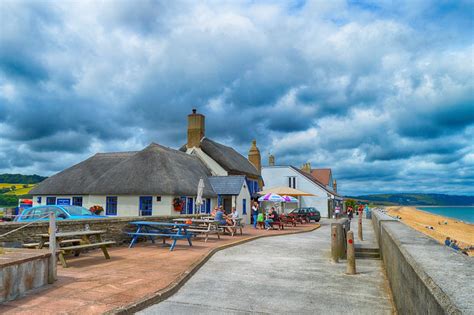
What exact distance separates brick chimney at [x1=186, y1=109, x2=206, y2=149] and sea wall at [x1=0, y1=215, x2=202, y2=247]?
1909 centimetres

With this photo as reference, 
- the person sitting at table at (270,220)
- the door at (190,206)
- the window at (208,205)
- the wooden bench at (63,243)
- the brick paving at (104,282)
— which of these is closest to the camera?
the brick paving at (104,282)

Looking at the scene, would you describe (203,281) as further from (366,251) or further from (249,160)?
(249,160)

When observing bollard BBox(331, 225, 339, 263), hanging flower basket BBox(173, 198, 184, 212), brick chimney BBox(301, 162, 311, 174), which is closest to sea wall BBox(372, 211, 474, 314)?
bollard BBox(331, 225, 339, 263)

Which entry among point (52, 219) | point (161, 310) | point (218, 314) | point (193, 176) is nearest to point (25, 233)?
point (52, 219)

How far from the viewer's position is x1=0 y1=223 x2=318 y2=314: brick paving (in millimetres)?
5777

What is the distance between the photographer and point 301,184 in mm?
49875

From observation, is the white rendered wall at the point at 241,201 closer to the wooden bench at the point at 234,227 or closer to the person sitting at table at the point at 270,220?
the person sitting at table at the point at 270,220

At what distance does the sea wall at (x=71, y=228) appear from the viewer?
30.5ft

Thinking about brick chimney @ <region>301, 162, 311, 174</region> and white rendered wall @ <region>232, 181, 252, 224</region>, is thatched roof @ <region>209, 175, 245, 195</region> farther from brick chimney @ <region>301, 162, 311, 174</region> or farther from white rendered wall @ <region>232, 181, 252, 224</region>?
brick chimney @ <region>301, 162, 311, 174</region>

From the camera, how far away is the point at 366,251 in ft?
40.0

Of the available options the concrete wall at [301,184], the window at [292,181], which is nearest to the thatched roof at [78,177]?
the concrete wall at [301,184]

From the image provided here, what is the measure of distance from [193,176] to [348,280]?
68.1 ft

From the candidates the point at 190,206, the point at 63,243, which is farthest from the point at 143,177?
the point at 63,243

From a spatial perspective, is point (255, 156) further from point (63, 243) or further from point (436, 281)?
point (436, 281)
